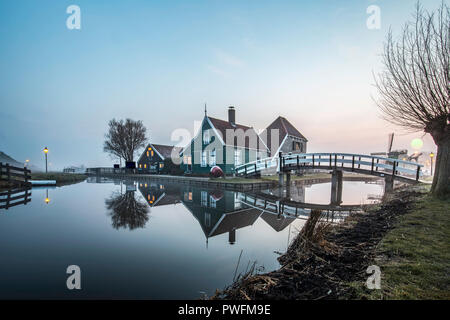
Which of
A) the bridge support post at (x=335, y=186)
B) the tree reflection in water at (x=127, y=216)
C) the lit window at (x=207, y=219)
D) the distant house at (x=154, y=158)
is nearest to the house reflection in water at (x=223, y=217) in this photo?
the lit window at (x=207, y=219)

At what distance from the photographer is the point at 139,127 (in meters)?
39.5

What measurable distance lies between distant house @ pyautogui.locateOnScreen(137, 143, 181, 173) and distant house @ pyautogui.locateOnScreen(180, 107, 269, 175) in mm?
8926

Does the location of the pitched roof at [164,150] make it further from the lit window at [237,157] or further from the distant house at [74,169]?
the lit window at [237,157]

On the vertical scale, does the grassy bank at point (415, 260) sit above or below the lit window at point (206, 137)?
below

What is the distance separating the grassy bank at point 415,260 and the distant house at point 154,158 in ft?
103

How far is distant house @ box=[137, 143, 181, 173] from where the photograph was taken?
34344 mm

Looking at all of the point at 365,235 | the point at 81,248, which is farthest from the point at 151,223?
the point at 365,235

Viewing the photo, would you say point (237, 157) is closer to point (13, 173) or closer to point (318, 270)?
point (13, 173)

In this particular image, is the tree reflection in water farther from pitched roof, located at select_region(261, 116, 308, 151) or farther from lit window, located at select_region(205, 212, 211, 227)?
pitched roof, located at select_region(261, 116, 308, 151)

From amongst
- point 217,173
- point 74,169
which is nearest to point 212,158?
point 217,173

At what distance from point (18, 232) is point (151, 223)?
3.34 meters

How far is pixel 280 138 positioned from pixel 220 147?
9.65m

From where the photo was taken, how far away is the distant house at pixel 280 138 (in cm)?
2711

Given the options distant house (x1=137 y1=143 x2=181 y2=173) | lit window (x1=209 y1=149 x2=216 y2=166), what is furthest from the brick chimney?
distant house (x1=137 y1=143 x2=181 y2=173)
